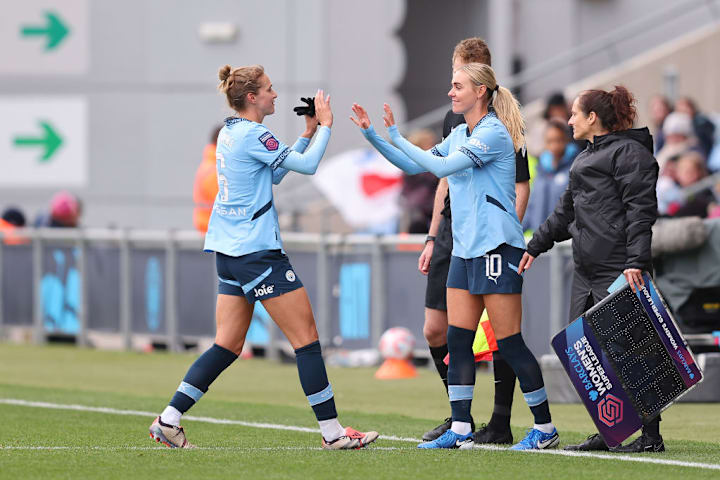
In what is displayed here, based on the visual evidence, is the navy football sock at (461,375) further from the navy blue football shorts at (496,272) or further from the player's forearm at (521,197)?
the player's forearm at (521,197)

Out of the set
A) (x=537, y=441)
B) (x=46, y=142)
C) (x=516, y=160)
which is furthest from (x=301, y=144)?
(x=46, y=142)

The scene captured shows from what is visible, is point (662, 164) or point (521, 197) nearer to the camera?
point (521, 197)

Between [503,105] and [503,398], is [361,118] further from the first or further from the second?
[503,398]

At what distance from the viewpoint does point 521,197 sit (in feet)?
27.9

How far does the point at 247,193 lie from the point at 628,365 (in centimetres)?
218

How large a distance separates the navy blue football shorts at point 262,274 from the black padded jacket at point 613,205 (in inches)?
51.9

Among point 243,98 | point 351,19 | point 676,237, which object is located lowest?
point 676,237

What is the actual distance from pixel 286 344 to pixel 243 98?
762cm

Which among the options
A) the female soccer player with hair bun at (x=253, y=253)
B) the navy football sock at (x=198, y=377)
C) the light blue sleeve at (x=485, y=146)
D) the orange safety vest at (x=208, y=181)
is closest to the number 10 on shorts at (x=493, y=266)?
the light blue sleeve at (x=485, y=146)

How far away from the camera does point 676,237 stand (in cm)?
1176

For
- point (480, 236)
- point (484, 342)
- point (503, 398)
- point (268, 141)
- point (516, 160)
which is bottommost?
point (503, 398)

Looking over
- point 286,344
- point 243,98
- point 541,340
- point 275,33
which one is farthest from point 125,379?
point 275,33

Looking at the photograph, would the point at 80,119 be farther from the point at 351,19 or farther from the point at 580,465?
the point at 580,465

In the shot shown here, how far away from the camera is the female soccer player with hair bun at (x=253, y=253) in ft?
26.3
